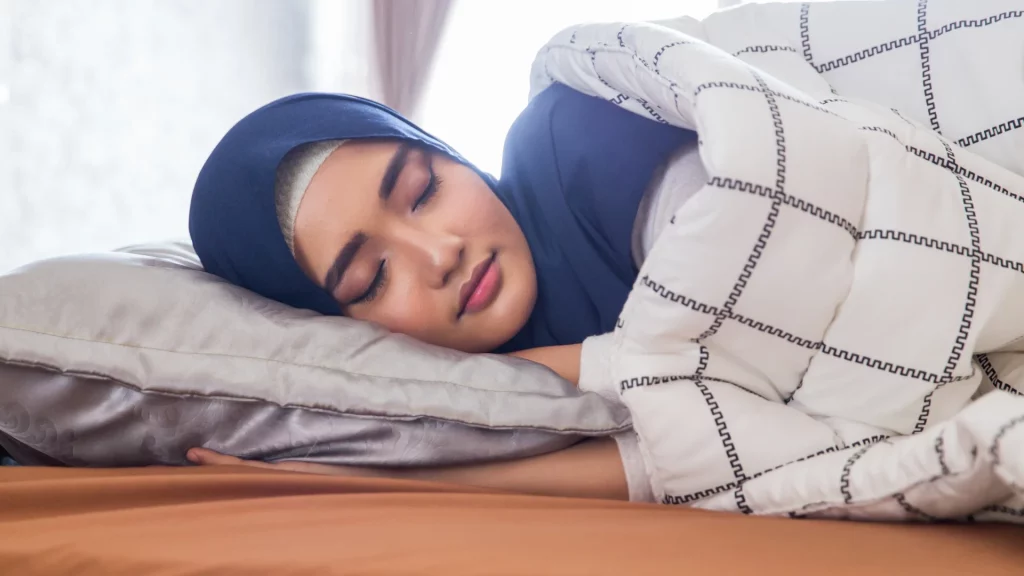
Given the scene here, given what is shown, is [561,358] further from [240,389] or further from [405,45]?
[405,45]

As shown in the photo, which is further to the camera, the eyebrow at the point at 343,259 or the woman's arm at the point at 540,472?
the eyebrow at the point at 343,259

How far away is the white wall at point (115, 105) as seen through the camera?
1.39m

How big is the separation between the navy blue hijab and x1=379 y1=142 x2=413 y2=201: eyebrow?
21 millimetres

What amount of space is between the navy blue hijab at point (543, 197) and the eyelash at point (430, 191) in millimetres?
58

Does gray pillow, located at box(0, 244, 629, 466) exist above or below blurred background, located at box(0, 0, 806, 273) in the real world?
below

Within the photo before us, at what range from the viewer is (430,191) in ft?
2.79

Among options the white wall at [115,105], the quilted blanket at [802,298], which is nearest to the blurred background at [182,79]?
the white wall at [115,105]

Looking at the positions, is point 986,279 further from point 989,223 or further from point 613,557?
point 613,557

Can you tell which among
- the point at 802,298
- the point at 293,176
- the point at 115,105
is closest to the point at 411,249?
the point at 293,176

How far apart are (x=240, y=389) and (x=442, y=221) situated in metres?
0.30

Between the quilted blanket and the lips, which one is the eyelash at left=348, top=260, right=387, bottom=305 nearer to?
the lips

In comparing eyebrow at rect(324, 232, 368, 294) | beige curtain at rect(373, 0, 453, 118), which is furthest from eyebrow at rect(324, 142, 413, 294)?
beige curtain at rect(373, 0, 453, 118)

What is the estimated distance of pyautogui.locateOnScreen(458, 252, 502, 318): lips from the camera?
0.82 m

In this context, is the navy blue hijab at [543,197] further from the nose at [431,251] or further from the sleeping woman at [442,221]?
the nose at [431,251]
